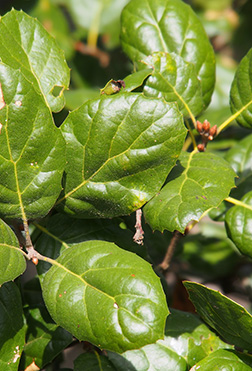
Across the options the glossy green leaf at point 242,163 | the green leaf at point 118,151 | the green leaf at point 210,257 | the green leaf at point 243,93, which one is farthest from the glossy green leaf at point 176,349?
the green leaf at point 210,257

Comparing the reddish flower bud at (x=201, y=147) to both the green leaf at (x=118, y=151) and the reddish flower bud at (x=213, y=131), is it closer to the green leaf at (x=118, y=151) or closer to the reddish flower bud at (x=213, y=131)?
the reddish flower bud at (x=213, y=131)

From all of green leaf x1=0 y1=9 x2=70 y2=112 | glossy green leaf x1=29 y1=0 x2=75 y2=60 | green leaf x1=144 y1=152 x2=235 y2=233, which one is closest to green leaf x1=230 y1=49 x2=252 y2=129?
green leaf x1=144 y1=152 x2=235 y2=233

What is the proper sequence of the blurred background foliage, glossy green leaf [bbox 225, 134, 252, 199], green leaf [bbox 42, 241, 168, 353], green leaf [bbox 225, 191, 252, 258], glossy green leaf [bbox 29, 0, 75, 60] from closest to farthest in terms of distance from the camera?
green leaf [bbox 42, 241, 168, 353], green leaf [bbox 225, 191, 252, 258], glossy green leaf [bbox 225, 134, 252, 199], the blurred background foliage, glossy green leaf [bbox 29, 0, 75, 60]

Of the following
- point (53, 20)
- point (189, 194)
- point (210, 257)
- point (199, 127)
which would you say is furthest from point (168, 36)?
point (53, 20)

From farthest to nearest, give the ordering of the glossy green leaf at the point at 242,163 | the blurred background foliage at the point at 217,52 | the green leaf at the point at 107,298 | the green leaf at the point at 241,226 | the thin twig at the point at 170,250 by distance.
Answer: the blurred background foliage at the point at 217,52 < the glossy green leaf at the point at 242,163 < the thin twig at the point at 170,250 < the green leaf at the point at 241,226 < the green leaf at the point at 107,298

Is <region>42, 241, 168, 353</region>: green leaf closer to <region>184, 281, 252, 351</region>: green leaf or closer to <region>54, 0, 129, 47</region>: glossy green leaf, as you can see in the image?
<region>184, 281, 252, 351</region>: green leaf

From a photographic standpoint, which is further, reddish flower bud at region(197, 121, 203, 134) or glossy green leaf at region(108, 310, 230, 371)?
reddish flower bud at region(197, 121, 203, 134)
